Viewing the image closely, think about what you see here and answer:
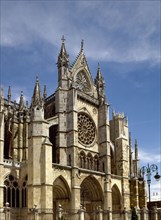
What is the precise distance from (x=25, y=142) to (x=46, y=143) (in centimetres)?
411

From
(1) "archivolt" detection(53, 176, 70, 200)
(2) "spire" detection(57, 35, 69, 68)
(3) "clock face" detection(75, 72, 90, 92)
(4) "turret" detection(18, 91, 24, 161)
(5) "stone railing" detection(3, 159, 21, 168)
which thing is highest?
(2) "spire" detection(57, 35, 69, 68)

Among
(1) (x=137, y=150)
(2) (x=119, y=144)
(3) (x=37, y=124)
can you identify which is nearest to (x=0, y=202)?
(3) (x=37, y=124)

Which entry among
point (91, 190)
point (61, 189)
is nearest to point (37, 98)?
point (61, 189)

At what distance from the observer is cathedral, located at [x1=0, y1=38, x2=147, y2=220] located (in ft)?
97.6

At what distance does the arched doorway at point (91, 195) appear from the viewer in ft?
120

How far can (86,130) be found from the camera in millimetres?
38438

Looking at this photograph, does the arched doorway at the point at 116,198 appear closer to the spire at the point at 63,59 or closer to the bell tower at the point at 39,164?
the bell tower at the point at 39,164

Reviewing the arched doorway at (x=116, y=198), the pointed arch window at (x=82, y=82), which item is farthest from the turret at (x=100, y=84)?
the arched doorway at (x=116, y=198)

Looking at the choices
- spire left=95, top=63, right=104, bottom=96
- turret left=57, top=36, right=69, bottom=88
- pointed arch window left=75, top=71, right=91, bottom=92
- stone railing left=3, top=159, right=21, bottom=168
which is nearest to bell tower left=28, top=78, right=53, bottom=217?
stone railing left=3, top=159, right=21, bottom=168

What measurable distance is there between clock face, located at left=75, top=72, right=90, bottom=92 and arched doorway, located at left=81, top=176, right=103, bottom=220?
32.5ft

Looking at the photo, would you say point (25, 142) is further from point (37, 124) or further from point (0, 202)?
point (0, 202)

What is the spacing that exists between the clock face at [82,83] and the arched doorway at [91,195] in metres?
9.89

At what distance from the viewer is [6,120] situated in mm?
34625

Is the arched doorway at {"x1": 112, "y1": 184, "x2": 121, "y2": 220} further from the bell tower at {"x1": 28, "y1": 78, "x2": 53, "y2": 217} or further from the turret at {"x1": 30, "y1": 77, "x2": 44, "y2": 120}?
the turret at {"x1": 30, "y1": 77, "x2": 44, "y2": 120}
